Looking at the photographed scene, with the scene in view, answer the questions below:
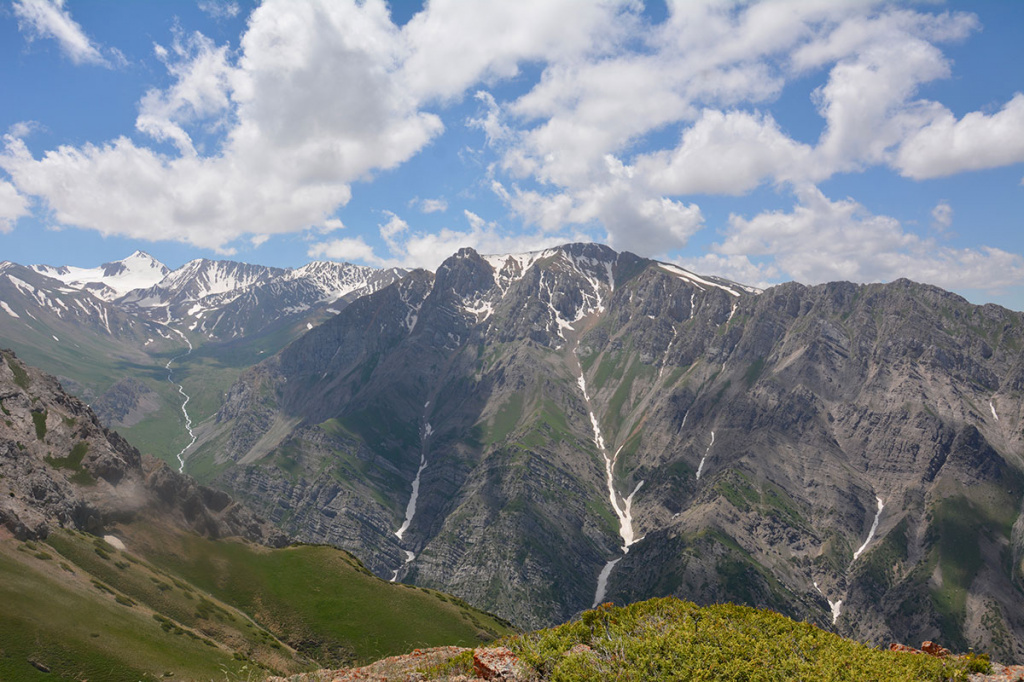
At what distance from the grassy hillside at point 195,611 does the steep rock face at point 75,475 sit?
7.25 m

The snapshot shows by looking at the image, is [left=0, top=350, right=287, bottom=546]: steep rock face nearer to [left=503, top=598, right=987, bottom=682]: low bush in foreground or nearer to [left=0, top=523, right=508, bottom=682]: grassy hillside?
[left=0, top=523, right=508, bottom=682]: grassy hillside

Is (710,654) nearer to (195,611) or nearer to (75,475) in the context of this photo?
(195,611)

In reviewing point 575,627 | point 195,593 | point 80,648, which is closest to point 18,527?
point 195,593

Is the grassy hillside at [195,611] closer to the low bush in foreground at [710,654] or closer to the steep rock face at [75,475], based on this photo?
the steep rock face at [75,475]

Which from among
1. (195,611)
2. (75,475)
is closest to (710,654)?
(195,611)

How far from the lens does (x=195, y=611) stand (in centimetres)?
9812

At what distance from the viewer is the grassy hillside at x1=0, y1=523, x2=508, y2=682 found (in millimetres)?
64750

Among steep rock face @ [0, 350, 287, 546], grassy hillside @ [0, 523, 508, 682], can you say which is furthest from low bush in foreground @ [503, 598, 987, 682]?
steep rock face @ [0, 350, 287, 546]

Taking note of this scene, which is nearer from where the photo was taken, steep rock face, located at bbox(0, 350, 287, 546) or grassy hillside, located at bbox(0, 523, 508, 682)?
grassy hillside, located at bbox(0, 523, 508, 682)

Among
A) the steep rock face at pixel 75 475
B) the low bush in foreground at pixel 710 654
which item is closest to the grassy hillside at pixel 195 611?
the steep rock face at pixel 75 475

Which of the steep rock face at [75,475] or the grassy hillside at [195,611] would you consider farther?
the steep rock face at [75,475]

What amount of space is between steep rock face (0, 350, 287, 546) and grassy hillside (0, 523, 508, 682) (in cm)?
725

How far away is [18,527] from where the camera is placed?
91062 mm

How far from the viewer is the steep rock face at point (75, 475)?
114 meters
